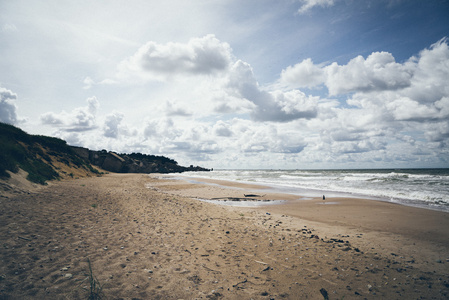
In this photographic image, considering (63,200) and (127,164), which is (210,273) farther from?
(127,164)

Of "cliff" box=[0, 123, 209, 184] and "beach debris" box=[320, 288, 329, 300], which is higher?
"cliff" box=[0, 123, 209, 184]

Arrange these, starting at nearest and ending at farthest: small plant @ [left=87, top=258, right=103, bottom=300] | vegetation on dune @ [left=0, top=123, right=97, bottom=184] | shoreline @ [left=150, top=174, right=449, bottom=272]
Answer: small plant @ [left=87, top=258, right=103, bottom=300]
shoreline @ [left=150, top=174, right=449, bottom=272]
vegetation on dune @ [left=0, top=123, right=97, bottom=184]

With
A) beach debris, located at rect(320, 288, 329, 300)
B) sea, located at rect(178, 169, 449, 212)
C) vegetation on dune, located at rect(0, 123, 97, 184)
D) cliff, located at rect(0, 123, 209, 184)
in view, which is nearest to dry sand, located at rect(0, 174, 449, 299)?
beach debris, located at rect(320, 288, 329, 300)

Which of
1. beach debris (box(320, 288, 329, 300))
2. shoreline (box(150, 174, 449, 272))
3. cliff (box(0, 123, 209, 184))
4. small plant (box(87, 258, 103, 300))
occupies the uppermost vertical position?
cliff (box(0, 123, 209, 184))

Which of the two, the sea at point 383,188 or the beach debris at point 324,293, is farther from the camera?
the sea at point 383,188

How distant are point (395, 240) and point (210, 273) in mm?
7459

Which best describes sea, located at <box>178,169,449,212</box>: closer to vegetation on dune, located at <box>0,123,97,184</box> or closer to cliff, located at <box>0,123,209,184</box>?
vegetation on dune, located at <box>0,123,97,184</box>

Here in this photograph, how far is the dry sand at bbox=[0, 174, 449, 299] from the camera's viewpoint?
422 cm

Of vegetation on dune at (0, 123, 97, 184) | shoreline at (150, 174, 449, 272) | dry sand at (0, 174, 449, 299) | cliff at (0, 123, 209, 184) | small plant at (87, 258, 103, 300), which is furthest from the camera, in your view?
cliff at (0, 123, 209, 184)

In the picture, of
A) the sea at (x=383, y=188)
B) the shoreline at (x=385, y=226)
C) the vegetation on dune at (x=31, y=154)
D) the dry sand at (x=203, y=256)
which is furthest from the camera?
the sea at (x=383, y=188)

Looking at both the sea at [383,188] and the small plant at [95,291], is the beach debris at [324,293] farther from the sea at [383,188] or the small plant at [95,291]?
the sea at [383,188]

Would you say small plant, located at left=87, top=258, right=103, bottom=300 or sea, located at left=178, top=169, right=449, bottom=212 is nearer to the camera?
small plant, located at left=87, top=258, right=103, bottom=300

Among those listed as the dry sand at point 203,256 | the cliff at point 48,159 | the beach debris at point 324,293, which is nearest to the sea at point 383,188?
the dry sand at point 203,256

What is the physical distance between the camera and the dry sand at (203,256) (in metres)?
4.22
